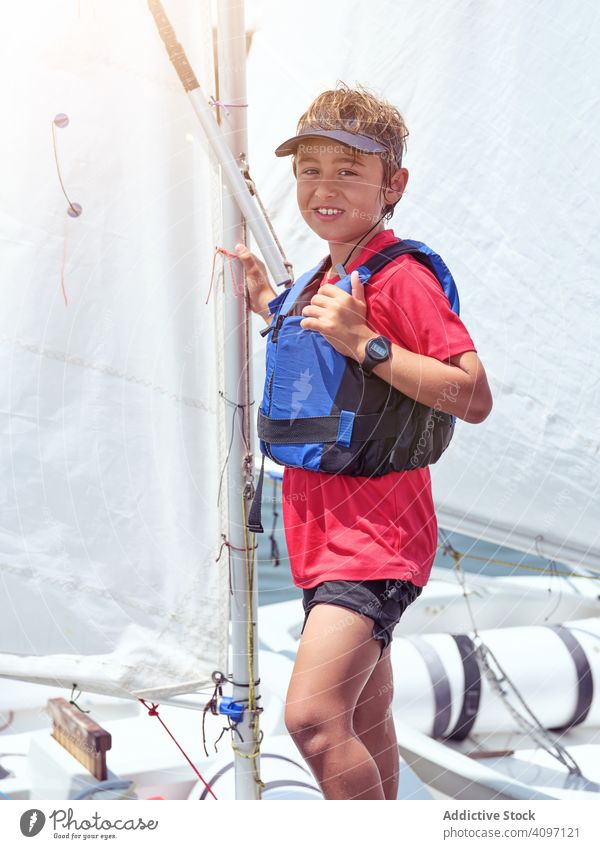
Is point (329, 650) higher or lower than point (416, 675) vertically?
lower

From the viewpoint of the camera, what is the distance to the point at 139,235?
1.18 metres

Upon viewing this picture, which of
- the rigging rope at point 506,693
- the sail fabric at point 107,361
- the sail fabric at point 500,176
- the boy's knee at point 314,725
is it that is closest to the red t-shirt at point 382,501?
the boy's knee at point 314,725

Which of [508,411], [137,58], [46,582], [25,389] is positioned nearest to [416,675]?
[508,411]

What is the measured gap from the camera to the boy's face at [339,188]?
0.99 metres

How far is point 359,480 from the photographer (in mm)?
980

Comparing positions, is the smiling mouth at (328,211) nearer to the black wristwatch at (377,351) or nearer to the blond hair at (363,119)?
the blond hair at (363,119)

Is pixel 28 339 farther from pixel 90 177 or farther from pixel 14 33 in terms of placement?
pixel 14 33

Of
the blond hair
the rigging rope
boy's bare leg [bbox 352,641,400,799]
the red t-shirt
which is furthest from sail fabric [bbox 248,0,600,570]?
the rigging rope

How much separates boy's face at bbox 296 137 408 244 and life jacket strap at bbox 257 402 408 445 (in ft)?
0.63

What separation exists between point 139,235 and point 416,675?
1.29 meters

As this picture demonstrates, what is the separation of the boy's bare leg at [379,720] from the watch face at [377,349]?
33 cm

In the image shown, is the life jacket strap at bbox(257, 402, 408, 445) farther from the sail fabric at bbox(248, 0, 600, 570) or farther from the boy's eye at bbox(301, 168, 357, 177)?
the sail fabric at bbox(248, 0, 600, 570)

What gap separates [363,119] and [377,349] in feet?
0.82

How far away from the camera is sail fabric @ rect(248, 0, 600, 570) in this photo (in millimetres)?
1271
